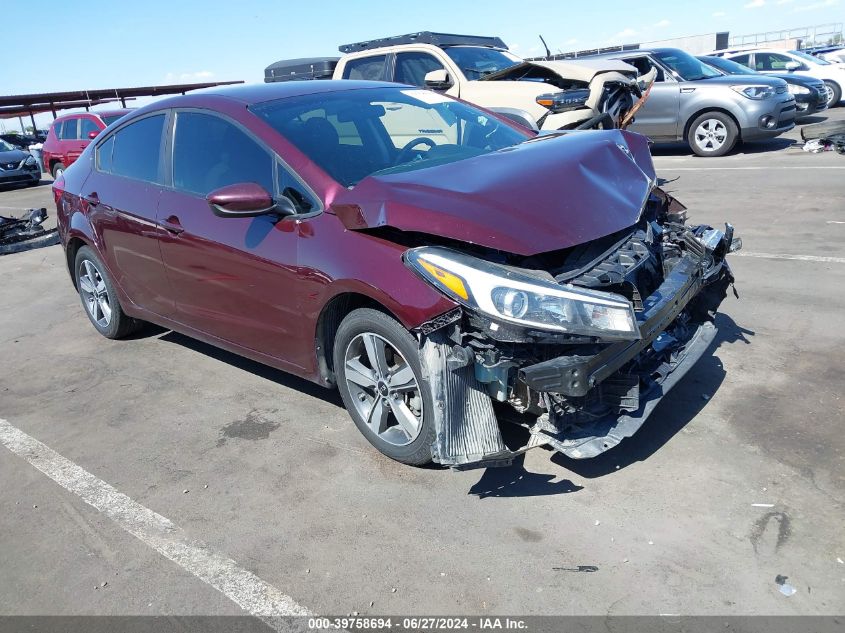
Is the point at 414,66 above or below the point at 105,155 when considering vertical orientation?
above

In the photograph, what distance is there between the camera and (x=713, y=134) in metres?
12.4

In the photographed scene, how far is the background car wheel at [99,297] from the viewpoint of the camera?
542 centimetres

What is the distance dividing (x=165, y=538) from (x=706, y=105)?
11650 millimetres

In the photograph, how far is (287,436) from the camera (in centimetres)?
390

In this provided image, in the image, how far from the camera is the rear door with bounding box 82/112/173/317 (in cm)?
460

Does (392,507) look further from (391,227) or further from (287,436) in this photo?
(391,227)

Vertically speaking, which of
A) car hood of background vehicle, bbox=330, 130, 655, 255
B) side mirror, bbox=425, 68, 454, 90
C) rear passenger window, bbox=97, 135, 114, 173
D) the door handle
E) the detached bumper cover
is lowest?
the detached bumper cover

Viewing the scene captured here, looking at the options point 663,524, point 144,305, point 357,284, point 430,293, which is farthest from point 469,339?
point 144,305

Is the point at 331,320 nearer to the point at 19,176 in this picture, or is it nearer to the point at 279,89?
the point at 279,89

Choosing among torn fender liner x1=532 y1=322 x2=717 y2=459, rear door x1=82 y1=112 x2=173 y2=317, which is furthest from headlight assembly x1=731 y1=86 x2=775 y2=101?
rear door x1=82 y1=112 x2=173 y2=317

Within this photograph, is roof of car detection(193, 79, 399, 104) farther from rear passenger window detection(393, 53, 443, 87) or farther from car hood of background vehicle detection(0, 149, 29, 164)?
car hood of background vehicle detection(0, 149, 29, 164)

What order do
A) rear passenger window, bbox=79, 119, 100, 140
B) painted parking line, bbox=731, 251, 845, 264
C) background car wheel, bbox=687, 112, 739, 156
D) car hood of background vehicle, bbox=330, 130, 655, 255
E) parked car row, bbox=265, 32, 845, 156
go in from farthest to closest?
rear passenger window, bbox=79, 119, 100, 140
background car wheel, bbox=687, 112, 739, 156
parked car row, bbox=265, 32, 845, 156
painted parking line, bbox=731, 251, 845, 264
car hood of background vehicle, bbox=330, 130, 655, 255

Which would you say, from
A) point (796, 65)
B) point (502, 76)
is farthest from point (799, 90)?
point (502, 76)

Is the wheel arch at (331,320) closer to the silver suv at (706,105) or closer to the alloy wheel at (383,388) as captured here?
the alloy wheel at (383,388)
